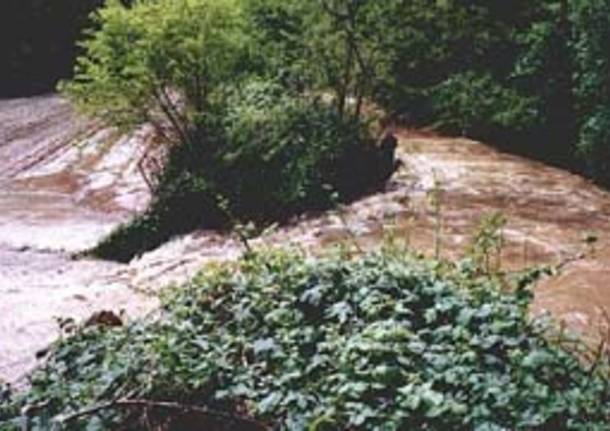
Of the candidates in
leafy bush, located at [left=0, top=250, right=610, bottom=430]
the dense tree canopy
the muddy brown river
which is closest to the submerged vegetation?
leafy bush, located at [left=0, top=250, right=610, bottom=430]

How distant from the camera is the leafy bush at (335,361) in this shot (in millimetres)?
4398

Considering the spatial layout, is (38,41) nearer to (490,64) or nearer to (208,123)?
(490,64)

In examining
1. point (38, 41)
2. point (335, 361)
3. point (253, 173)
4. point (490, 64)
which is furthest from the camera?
point (38, 41)

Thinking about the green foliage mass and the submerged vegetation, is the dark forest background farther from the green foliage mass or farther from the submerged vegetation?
the green foliage mass

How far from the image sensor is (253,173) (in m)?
10.8

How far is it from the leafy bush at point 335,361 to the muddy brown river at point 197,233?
84 cm

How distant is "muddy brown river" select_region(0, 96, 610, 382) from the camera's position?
7.76 meters

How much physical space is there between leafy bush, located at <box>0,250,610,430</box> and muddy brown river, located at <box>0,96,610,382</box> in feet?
2.75

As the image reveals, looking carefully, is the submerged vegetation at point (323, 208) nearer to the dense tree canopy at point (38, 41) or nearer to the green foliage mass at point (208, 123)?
the green foliage mass at point (208, 123)

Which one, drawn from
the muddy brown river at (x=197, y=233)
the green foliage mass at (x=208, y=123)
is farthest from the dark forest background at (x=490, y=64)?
the green foliage mass at (x=208, y=123)

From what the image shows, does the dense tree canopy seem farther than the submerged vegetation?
Yes

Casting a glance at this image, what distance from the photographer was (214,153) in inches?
436

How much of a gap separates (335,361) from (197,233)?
6.00 m

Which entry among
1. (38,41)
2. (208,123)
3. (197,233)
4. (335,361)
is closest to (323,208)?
(197,233)
